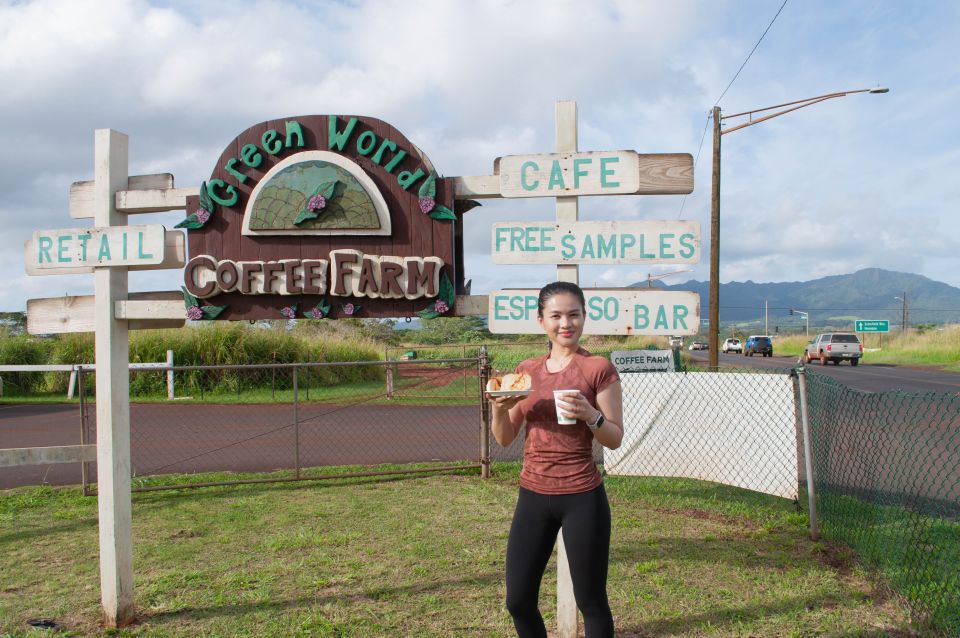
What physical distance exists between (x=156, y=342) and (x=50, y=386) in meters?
3.25

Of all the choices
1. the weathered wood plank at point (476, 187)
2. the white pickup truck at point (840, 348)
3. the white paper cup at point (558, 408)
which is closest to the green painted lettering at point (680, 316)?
the weathered wood plank at point (476, 187)

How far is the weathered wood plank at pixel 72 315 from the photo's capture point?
13.9ft

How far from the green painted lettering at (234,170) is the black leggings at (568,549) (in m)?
2.60

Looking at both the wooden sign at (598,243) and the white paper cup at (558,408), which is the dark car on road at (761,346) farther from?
the white paper cup at (558,408)

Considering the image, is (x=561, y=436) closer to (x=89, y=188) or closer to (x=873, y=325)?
(x=89, y=188)

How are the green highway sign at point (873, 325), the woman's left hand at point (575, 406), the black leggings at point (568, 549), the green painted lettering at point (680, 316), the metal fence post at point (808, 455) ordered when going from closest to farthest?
1. the woman's left hand at point (575, 406)
2. the black leggings at point (568, 549)
3. the green painted lettering at point (680, 316)
4. the metal fence post at point (808, 455)
5. the green highway sign at point (873, 325)

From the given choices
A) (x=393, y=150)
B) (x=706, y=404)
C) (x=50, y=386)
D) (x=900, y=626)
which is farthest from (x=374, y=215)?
(x=50, y=386)

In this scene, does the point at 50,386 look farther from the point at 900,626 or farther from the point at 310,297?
the point at 900,626

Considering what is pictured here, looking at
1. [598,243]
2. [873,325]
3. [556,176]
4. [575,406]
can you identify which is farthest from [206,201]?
[873,325]

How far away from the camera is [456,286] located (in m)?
4.13

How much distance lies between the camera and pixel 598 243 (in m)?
3.78

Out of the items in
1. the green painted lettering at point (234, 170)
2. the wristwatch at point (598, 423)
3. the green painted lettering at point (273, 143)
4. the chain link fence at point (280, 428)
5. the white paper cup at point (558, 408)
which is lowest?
the chain link fence at point (280, 428)

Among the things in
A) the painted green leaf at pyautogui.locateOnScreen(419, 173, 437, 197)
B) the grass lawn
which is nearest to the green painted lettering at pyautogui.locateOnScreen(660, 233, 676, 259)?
the painted green leaf at pyautogui.locateOnScreen(419, 173, 437, 197)

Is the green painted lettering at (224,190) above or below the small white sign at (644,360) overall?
above
